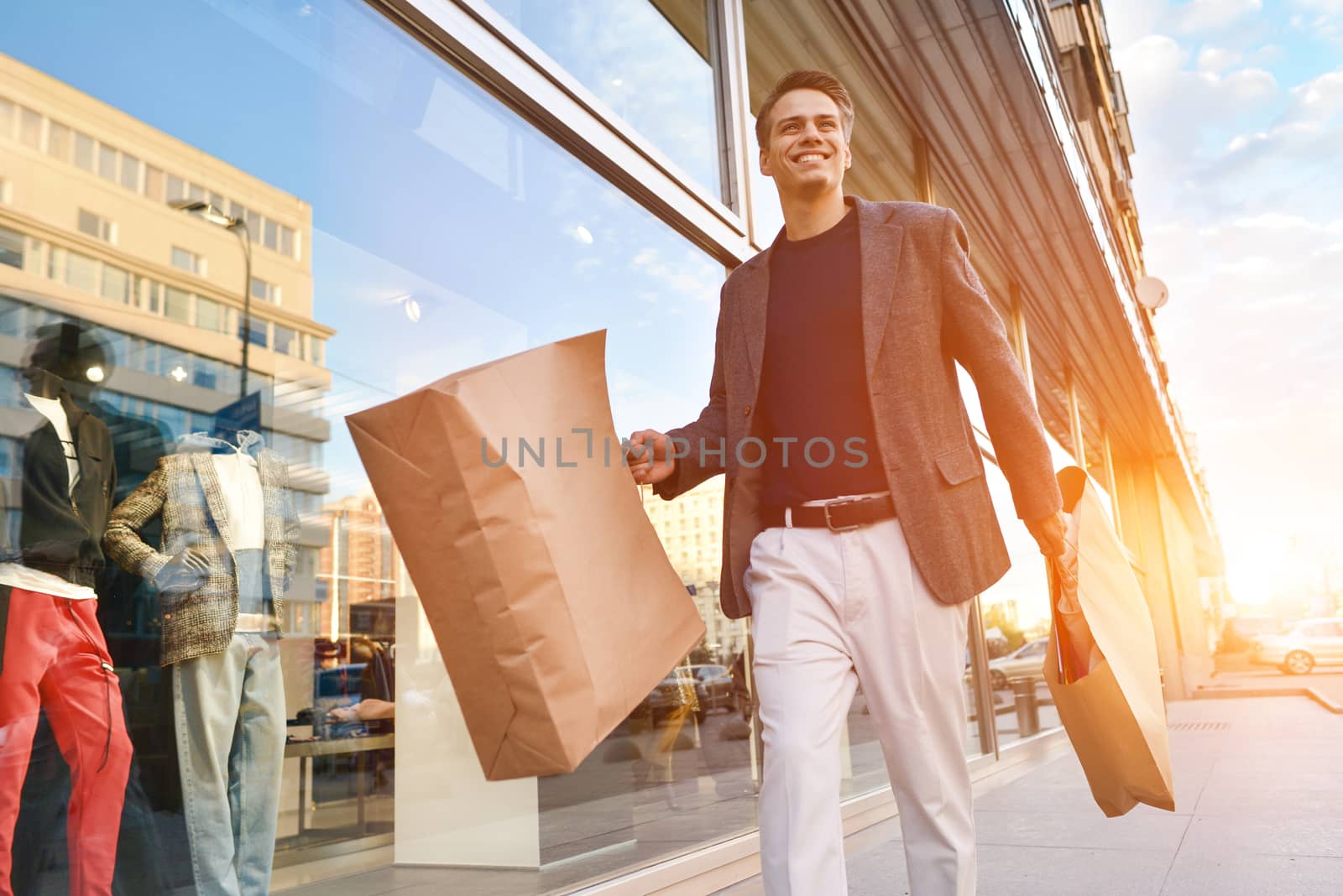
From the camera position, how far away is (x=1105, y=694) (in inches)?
75.9

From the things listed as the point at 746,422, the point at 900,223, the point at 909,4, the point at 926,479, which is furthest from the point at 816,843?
the point at 909,4

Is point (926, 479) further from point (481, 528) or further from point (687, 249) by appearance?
point (687, 249)

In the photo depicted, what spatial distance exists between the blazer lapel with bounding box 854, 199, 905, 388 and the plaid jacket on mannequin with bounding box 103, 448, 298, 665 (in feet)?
6.97

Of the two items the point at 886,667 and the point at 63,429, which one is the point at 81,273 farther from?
the point at 886,667

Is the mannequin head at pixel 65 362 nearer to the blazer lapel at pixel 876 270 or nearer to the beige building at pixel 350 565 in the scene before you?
the beige building at pixel 350 565

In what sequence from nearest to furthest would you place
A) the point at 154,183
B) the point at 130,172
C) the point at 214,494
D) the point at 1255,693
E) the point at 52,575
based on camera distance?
the point at 52,575
the point at 214,494
the point at 130,172
the point at 154,183
the point at 1255,693

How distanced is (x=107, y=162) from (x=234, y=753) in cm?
203

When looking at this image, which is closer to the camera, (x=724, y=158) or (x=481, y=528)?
(x=481, y=528)

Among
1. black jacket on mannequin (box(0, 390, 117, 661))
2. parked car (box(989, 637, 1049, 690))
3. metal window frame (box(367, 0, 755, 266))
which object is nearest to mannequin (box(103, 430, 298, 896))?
black jacket on mannequin (box(0, 390, 117, 661))

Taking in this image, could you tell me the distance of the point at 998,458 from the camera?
194 cm

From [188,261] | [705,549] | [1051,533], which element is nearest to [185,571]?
[188,261]

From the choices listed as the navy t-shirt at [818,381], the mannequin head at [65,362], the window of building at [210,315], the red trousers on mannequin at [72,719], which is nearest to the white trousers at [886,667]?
the navy t-shirt at [818,381]

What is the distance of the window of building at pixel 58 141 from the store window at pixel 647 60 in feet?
4.52

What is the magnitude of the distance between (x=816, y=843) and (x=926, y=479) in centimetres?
67
